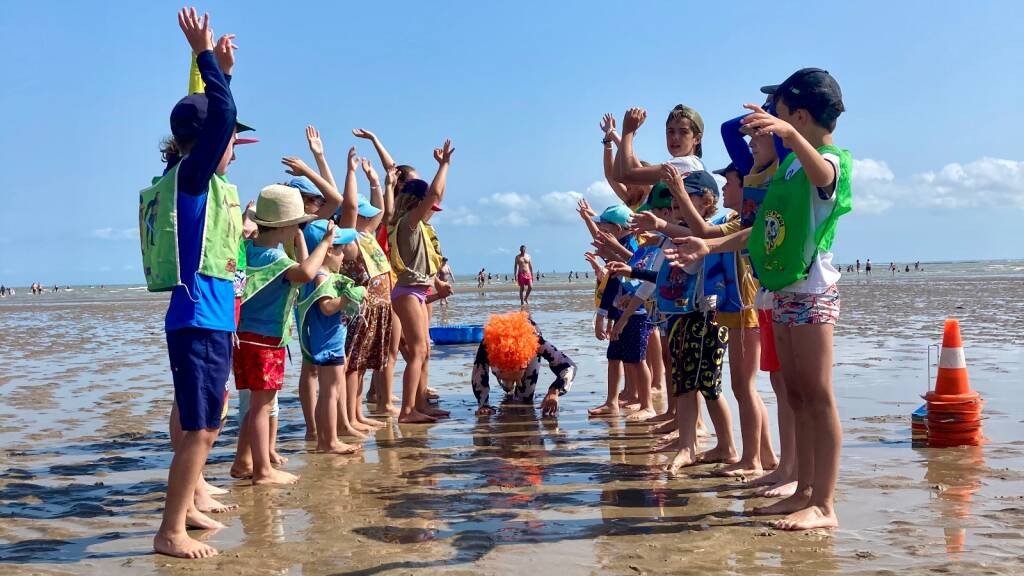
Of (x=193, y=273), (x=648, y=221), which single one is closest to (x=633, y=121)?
(x=648, y=221)

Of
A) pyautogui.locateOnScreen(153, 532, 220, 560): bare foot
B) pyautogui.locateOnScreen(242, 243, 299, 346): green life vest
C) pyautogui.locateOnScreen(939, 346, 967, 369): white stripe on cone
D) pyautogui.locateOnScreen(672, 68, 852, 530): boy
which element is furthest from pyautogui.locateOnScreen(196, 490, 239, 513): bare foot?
pyautogui.locateOnScreen(939, 346, 967, 369): white stripe on cone

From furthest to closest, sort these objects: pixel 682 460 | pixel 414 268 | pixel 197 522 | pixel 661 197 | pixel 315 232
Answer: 1. pixel 414 268
2. pixel 315 232
3. pixel 661 197
4. pixel 682 460
5. pixel 197 522

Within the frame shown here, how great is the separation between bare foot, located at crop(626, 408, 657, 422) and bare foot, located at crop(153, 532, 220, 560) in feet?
14.5

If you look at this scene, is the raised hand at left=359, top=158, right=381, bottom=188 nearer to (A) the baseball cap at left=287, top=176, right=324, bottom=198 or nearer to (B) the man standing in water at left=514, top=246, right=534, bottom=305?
(A) the baseball cap at left=287, top=176, right=324, bottom=198

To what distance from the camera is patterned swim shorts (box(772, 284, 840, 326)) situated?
4.33m

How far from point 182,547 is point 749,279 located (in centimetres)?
358

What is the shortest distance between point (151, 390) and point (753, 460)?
764cm

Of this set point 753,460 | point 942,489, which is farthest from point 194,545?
point 942,489

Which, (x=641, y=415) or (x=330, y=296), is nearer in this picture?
(x=330, y=296)

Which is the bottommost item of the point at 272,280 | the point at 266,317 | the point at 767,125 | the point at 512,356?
the point at 512,356

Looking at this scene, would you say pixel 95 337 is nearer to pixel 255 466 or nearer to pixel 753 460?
pixel 255 466

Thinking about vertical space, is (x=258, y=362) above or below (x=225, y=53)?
below

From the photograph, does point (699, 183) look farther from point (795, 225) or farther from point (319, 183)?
point (319, 183)

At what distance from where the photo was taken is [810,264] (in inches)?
172
